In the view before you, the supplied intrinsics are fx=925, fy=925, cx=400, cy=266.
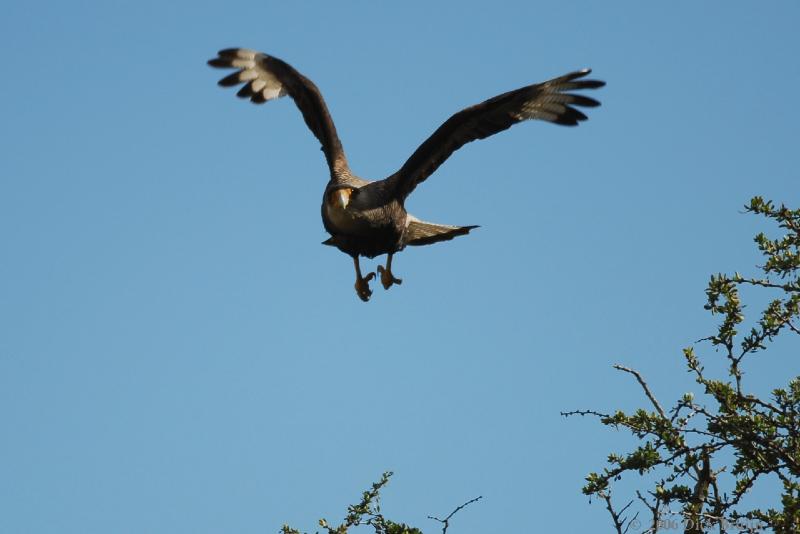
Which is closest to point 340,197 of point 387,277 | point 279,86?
point 387,277

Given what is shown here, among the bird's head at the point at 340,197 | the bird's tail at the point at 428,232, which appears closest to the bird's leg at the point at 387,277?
the bird's tail at the point at 428,232

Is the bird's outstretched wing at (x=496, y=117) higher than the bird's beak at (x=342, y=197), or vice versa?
the bird's outstretched wing at (x=496, y=117)

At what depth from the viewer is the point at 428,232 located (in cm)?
777

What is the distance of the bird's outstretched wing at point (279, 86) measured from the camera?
754 centimetres

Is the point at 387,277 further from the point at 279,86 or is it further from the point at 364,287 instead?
the point at 279,86

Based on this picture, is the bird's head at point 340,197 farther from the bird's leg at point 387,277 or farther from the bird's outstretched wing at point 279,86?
the bird's leg at point 387,277

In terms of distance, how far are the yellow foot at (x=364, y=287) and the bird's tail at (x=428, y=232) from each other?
19.3 inches

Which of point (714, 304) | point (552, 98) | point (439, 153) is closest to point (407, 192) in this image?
point (439, 153)

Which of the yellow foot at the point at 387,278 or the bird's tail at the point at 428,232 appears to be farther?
the bird's tail at the point at 428,232

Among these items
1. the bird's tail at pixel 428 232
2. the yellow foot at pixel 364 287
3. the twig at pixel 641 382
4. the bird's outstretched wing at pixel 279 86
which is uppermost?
the bird's outstretched wing at pixel 279 86

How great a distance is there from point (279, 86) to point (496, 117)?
2.05 metres

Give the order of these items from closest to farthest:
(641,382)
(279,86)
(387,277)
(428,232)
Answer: (641,382), (387,277), (428,232), (279,86)

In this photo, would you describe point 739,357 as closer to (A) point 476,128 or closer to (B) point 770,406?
(B) point 770,406

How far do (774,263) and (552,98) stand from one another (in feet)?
7.40
